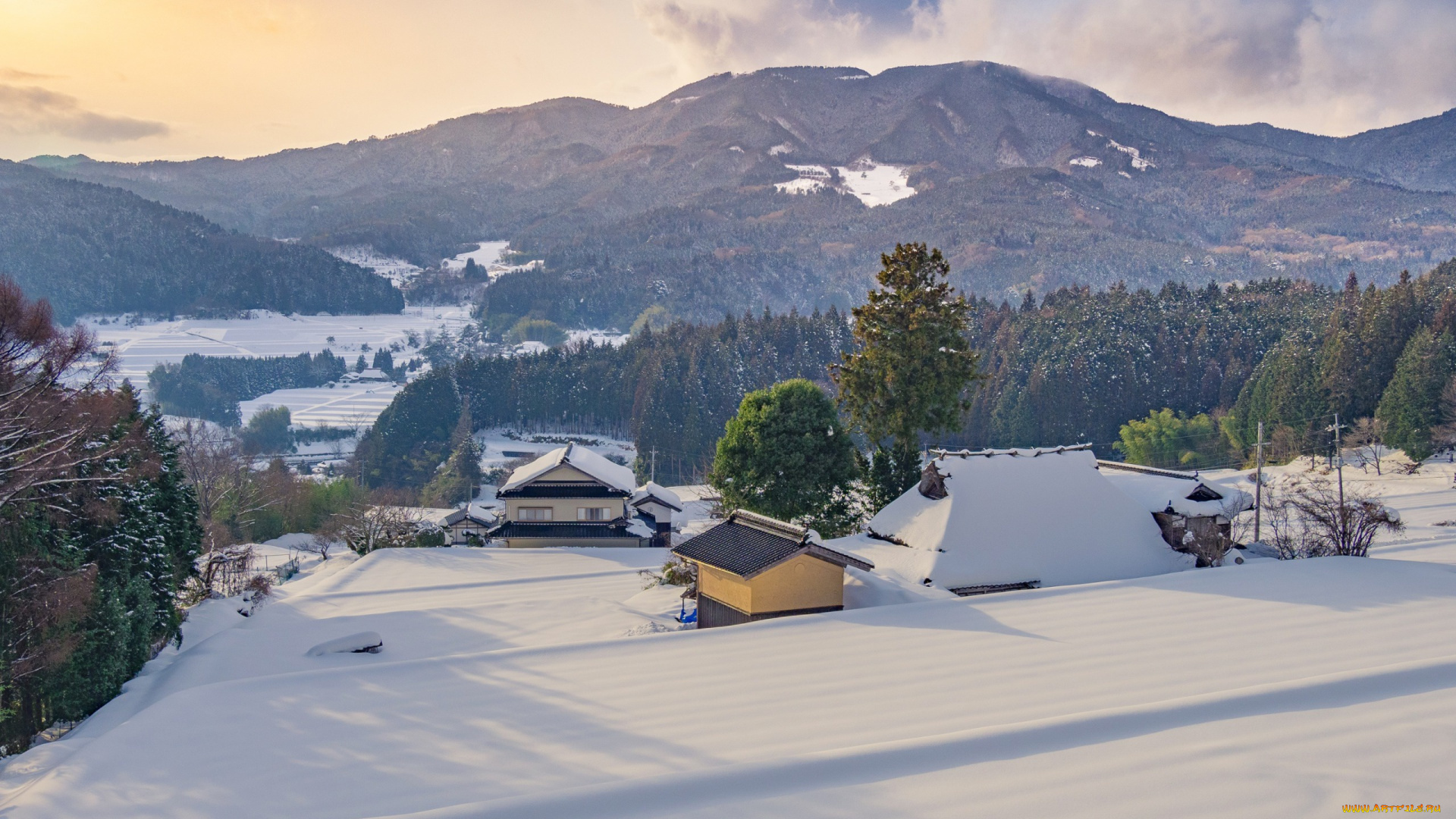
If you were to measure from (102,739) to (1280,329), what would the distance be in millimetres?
81266

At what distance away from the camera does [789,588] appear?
53.9 ft

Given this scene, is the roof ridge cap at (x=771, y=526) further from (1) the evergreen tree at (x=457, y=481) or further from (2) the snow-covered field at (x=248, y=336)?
(2) the snow-covered field at (x=248, y=336)

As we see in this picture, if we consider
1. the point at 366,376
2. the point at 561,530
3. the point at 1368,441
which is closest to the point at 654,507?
the point at 561,530

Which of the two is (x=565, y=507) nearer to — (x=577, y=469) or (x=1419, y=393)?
(x=577, y=469)

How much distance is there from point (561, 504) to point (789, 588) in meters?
26.9

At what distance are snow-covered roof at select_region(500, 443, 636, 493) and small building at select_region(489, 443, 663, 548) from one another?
0.12 feet

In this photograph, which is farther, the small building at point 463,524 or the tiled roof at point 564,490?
the small building at point 463,524

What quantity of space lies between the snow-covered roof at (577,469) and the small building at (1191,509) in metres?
24.7

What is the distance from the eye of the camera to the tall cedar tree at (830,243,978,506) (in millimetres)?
26578

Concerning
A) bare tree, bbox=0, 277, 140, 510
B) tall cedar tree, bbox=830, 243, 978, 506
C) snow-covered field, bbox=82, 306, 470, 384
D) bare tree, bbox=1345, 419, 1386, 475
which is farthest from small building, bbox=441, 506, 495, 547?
snow-covered field, bbox=82, 306, 470, 384

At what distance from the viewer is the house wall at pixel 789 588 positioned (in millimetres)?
16219

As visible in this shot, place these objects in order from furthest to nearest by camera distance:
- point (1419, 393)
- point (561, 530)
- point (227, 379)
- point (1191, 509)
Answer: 1. point (227, 379)
2. point (1419, 393)
3. point (561, 530)
4. point (1191, 509)

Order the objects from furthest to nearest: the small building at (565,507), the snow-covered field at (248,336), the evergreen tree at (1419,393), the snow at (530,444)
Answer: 1. the snow-covered field at (248,336)
2. the snow at (530,444)
3. the evergreen tree at (1419,393)
4. the small building at (565,507)

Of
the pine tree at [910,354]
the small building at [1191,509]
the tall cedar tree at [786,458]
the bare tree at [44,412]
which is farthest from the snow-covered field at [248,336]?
the small building at [1191,509]
